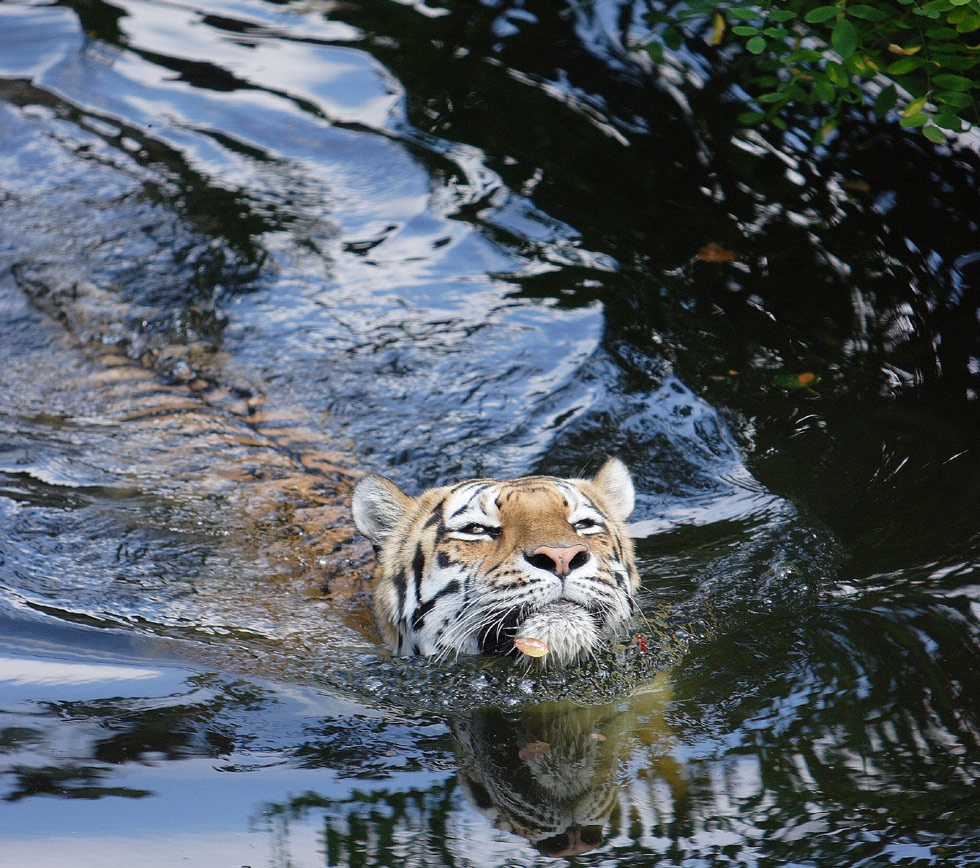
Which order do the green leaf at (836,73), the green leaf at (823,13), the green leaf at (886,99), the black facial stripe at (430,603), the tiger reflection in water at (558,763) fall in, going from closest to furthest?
the tiger reflection in water at (558,763)
the black facial stripe at (430,603)
the green leaf at (823,13)
the green leaf at (836,73)
the green leaf at (886,99)

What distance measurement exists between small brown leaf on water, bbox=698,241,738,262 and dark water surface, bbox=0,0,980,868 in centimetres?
4

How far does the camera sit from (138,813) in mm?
2617

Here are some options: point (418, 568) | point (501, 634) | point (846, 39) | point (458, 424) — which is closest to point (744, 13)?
point (846, 39)

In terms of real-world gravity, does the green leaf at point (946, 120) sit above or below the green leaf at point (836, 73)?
below

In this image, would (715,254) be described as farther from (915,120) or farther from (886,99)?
(915,120)

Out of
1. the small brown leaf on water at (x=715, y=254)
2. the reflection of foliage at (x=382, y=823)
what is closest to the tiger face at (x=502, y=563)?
the reflection of foliage at (x=382, y=823)

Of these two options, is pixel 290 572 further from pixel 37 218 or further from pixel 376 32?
pixel 376 32

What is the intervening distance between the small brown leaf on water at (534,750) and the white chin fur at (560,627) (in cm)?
28

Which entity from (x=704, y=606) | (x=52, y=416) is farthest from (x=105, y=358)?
(x=704, y=606)

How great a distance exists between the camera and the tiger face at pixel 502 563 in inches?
122

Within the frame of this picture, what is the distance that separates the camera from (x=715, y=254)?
627cm

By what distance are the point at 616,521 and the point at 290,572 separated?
1432 mm

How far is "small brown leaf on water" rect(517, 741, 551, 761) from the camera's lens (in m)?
3.03

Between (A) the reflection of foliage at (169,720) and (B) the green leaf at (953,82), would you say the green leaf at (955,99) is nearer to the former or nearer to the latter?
(B) the green leaf at (953,82)
